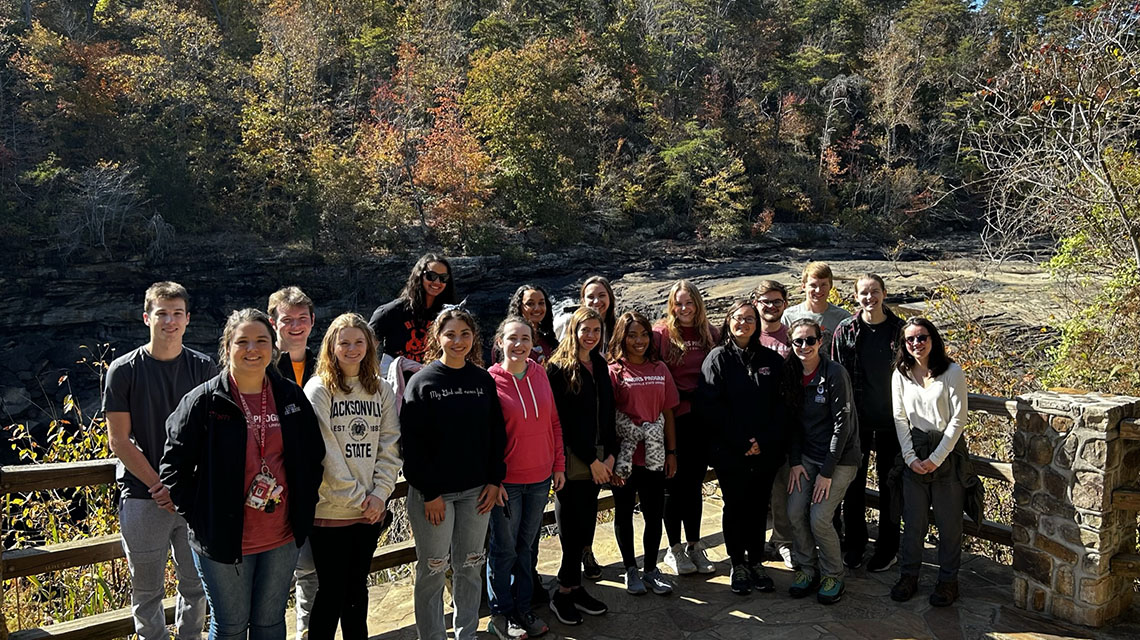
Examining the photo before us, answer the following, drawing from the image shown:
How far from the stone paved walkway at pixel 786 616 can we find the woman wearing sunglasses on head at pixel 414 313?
136 cm

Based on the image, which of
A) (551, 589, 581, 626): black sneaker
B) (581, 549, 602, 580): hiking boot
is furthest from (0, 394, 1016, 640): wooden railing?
(581, 549, 602, 580): hiking boot

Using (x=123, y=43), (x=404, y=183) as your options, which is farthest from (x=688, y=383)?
(x=123, y=43)

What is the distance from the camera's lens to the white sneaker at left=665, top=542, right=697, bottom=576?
423cm

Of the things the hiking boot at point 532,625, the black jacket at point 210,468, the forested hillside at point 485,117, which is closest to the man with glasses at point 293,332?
the black jacket at point 210,468

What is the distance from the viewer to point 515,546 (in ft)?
11.6

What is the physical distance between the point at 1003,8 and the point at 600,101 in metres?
18.1

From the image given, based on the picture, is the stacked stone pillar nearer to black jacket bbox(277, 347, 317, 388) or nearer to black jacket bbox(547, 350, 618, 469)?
black jacket bbox(547, 350, 618, 469)

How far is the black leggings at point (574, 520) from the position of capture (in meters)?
3.73

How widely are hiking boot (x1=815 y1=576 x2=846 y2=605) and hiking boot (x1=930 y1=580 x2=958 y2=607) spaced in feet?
1.51

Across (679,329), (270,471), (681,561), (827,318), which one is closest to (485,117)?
(827,318)

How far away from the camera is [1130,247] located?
7.71m

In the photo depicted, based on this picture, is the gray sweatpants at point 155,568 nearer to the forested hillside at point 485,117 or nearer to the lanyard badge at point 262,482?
the lanyard badge at point 262,482

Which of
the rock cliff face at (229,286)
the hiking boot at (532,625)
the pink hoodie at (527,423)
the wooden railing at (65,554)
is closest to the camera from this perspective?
the wooden railing at (65,554)

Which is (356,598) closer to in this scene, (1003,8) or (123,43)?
(123,43)
